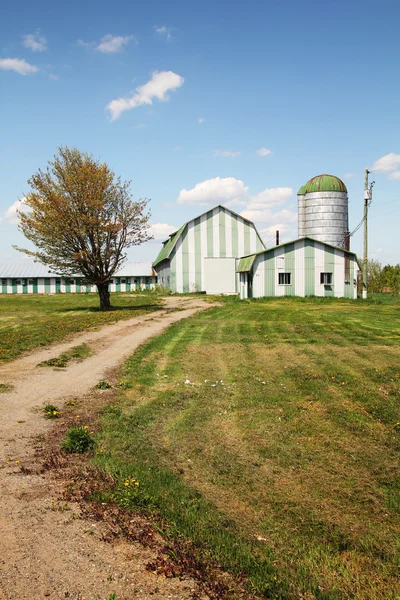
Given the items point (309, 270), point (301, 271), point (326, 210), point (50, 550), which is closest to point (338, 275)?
point (309, 270)

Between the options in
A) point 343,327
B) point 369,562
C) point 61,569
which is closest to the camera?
point 61,569

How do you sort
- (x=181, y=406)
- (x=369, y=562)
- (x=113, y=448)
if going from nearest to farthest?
(x=369, y=562) < (x=113, y=448) < (x=181, y=406)

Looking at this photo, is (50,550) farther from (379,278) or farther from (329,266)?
(379,278)

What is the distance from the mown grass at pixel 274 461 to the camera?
4.99 meters

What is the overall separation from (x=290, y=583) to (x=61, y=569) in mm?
2254

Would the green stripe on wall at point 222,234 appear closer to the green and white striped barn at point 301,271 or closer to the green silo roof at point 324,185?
the green silo roof at point 324,185

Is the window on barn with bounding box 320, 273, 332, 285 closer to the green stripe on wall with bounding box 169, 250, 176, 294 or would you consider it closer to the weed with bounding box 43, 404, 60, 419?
the green stripe on wall with bounding box 169, 250, 176, 294

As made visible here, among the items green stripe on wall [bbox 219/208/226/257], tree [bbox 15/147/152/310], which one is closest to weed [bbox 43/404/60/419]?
tree [bbox 15/147/152/310]

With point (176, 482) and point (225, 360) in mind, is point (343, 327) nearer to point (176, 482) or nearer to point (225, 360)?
point (225, 360)

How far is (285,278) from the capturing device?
129 ft

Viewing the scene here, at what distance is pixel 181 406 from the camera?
1020 cm

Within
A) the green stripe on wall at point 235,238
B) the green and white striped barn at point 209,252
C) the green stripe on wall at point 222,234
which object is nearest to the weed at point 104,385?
the green and white striped barn at point 209,252

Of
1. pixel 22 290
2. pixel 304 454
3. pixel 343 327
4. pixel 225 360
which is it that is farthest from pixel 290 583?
pixel 22 290

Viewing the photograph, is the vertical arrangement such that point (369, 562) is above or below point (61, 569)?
below
